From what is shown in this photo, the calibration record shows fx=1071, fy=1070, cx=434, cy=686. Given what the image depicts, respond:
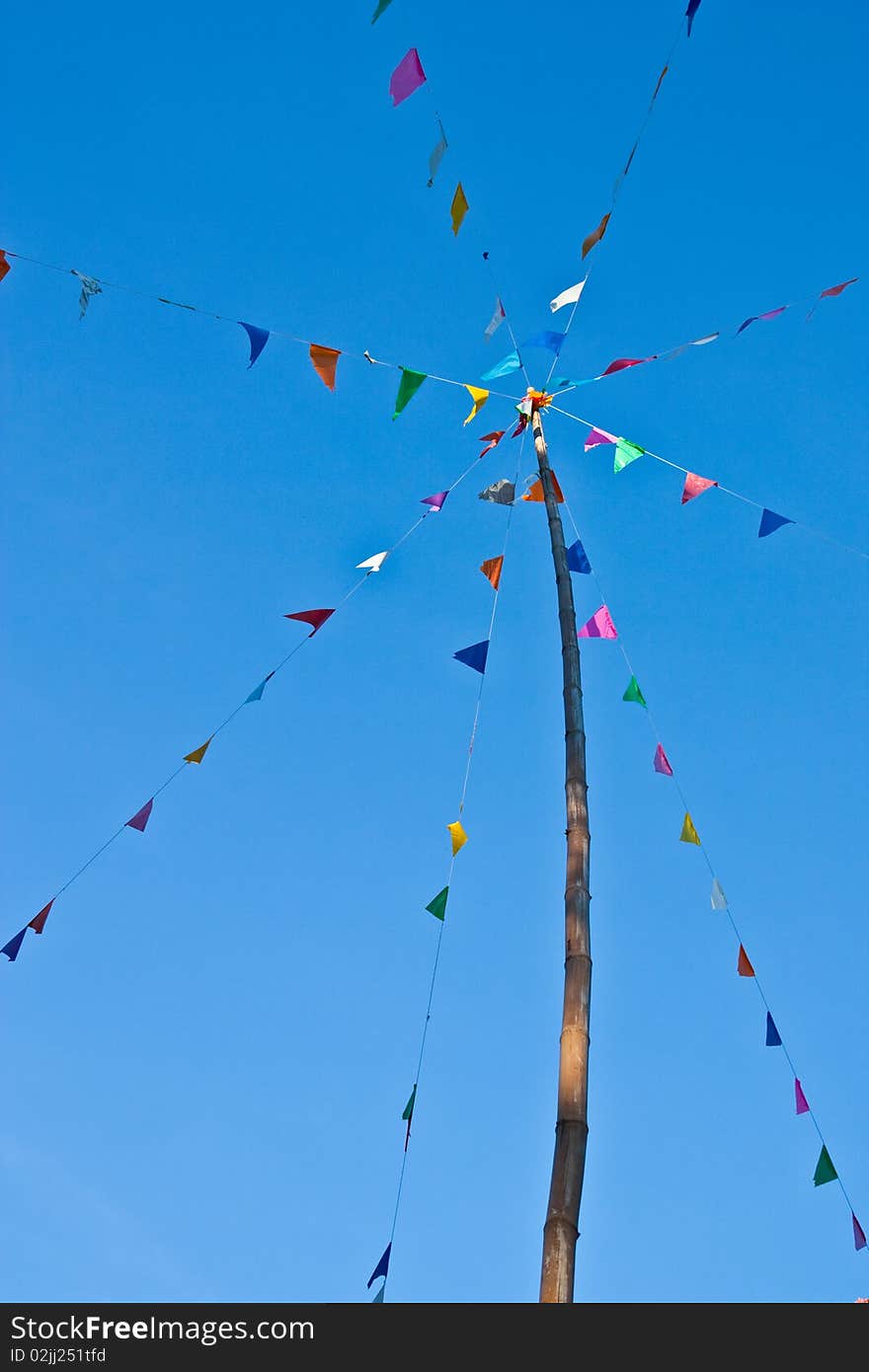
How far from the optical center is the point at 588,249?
8.20 m

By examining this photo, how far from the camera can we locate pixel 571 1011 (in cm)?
444

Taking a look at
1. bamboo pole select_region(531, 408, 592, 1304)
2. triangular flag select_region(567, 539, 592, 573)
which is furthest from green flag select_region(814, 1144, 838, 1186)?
triangular flag select_region(567, 539, 592, 573)

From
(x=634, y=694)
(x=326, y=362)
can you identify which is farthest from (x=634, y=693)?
(x=326, y=362)

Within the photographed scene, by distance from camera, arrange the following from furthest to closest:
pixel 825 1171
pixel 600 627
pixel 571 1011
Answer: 1. pixel 600 627
2. pixel 825 1171
3. pixel 571 1011

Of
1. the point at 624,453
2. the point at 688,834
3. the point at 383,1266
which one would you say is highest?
the point at 624,453

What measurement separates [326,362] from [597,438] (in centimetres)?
215

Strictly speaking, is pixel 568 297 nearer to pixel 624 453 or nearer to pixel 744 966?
pixel 624 453
